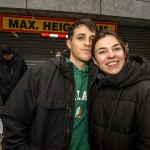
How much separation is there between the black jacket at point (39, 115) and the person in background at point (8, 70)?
4.05m

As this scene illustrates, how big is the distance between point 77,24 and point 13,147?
1.56 m

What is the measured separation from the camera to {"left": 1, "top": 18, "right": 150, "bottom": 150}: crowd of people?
200cm

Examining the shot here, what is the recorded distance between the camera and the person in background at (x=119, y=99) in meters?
1.93

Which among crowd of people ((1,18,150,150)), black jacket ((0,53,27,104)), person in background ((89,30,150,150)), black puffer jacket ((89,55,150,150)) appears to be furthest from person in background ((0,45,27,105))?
black puffer jacket ((89,55,150,150))

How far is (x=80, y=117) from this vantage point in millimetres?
2412

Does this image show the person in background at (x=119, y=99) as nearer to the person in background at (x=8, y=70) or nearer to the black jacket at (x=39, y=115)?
the black jacket at (x=39, y=115)

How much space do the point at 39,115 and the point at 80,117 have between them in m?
0.46

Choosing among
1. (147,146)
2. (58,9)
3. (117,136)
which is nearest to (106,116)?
(117,136)

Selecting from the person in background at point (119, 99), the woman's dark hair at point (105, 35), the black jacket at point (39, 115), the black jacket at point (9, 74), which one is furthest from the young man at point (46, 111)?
the black jacket at point (9, 74)

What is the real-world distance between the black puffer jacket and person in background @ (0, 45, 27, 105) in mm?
4394

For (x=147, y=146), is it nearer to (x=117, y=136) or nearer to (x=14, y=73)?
(x=117, y=136)

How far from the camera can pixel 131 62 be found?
222 cm

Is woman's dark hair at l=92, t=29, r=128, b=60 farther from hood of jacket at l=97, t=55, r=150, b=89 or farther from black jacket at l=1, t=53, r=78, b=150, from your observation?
black jacket at l=1, t=53, r=78, b=150

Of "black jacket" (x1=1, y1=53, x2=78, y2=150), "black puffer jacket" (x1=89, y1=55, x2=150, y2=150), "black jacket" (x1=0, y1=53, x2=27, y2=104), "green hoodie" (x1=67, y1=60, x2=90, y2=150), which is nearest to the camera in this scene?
"black puffer jacket" (x1=89, y1=55, x2=150, y2=150)
